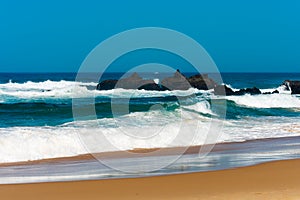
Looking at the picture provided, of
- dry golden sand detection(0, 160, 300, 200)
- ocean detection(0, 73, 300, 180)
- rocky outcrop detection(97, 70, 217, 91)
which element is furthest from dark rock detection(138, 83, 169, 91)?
dry golden sand detection(0, 160, 300, 200)

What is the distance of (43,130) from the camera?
1473 cm

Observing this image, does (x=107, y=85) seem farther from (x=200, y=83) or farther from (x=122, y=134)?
(x=122, y=134)

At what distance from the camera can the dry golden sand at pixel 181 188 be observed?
7578 millimetres

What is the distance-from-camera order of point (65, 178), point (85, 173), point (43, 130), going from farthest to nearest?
point (43, 130)
point (85, 173)
point (65, 178)

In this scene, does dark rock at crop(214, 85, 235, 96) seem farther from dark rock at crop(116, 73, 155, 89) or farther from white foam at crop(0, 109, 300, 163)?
white foam at crop(0, 109, 300, 163)

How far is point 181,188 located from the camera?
8.07m

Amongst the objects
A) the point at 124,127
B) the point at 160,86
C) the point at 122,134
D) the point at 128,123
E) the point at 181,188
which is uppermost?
the point at 160,86

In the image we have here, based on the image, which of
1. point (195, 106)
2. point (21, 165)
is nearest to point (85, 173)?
point (21, 165)

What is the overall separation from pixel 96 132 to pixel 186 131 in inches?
129

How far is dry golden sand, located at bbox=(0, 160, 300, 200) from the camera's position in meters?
7.58

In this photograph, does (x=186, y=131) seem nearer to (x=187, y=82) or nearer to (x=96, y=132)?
(x=96, y=132)

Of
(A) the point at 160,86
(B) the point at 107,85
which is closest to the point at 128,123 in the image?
(B) the point at 107,85

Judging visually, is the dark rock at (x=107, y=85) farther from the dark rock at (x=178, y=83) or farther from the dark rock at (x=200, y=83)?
the dark rock at (x=200, y=83)

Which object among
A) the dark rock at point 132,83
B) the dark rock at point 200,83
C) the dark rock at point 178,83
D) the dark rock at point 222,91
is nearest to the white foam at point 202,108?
the dark rock at point 222,91
